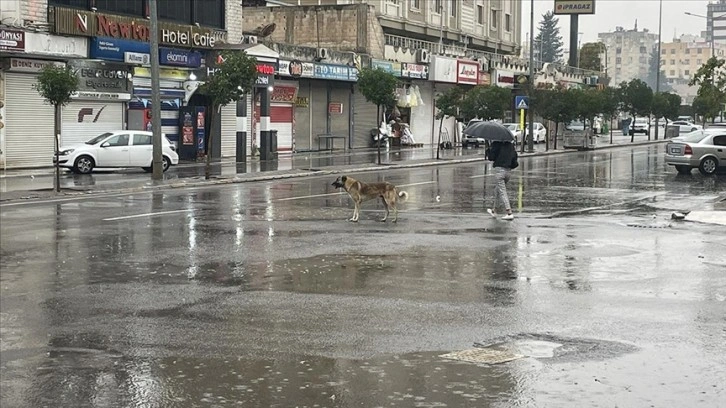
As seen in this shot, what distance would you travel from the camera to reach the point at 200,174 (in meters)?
32.5

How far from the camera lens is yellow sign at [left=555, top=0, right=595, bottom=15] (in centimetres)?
9319

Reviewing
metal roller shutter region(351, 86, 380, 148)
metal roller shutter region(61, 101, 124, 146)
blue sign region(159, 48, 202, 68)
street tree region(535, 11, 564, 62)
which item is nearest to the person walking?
metal roller shutter region(61, 101, 124, 146)

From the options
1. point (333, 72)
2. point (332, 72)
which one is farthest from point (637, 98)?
point (332, 72)

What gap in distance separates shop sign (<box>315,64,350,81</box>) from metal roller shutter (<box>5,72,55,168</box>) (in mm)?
17129

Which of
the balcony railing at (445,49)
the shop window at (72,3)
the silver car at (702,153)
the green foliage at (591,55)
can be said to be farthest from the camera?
the green foliage at (591,55)

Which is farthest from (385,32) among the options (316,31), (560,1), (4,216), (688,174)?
(4,216)

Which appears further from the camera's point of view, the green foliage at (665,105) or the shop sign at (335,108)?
the green foliage at (665,105)

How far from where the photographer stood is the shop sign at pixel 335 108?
176ft

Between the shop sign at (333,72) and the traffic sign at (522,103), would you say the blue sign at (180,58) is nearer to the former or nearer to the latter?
the shop sign at (333,72)

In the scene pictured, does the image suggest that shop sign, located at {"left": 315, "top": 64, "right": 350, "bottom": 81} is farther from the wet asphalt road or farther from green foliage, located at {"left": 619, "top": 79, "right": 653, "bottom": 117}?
green foliage, located at {"left": 619, "top": 79, "right": 653, "bottom": 117}

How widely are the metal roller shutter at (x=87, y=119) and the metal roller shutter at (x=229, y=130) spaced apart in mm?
6424

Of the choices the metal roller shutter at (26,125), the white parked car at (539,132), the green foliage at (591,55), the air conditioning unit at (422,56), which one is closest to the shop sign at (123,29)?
the metal roller shutter at (26,125)

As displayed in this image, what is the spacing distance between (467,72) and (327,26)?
12.2 m

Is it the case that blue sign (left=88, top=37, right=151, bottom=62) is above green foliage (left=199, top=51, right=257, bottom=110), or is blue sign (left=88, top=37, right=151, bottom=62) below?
above
